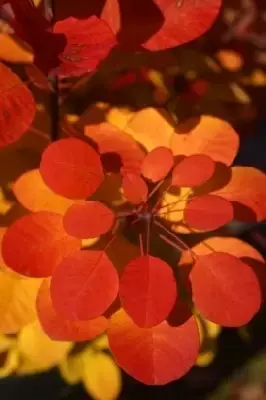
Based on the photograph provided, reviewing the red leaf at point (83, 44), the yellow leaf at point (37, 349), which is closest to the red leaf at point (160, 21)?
the red leaf at point (83, 44)

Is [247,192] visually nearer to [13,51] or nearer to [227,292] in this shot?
[227,292]

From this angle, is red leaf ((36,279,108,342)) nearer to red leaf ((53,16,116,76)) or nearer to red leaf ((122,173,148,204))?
red leaf ((122,173,148,204))

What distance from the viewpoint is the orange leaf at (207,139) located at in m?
0.61

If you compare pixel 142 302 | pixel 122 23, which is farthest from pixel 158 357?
pixel 122 23

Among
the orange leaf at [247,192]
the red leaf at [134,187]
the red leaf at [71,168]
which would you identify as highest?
the red leaf at [71,168]

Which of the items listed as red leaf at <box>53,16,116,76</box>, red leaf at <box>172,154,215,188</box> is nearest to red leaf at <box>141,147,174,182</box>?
red leaf at <box>172,154,215,188</box>

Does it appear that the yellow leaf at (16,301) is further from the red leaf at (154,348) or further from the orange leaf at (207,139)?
the orange leaf at (207,139)

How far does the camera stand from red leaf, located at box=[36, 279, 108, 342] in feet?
1.82

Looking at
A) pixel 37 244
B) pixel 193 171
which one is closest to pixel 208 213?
pixel 193 171

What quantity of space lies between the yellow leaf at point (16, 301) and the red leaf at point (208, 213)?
0.17 meters

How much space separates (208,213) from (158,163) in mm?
76

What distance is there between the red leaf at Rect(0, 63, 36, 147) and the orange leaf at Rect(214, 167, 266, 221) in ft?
0.70

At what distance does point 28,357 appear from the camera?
64 cm

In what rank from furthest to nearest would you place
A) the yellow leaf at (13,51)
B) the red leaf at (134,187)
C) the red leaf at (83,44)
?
1. the yellow leaf at (13,51)
2. the red leaf at (134,187)
3. the red leaf at (83,44)
